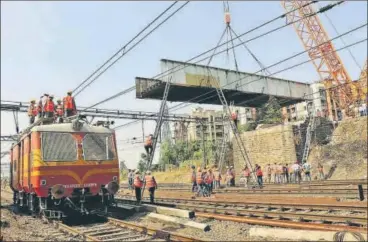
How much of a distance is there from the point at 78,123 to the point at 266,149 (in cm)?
2274

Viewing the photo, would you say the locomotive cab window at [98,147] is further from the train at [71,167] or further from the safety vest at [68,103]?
the safety vest at [68,103]

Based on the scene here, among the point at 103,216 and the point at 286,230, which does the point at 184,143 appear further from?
the point at 286,230

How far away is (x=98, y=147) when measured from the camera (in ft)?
39.4

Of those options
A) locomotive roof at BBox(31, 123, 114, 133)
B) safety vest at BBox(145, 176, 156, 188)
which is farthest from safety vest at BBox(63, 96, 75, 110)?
safety vest at BBox(145, 176, 156, 188)

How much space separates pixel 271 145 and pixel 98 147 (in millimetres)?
22038

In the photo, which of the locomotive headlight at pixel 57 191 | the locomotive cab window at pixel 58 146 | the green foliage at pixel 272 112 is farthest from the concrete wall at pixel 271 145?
the locomotive headlight at pixel 57 191

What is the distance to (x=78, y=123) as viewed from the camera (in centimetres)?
1184

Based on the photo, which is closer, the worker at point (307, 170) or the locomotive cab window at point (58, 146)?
the locomotive cab window at point (58, 146)

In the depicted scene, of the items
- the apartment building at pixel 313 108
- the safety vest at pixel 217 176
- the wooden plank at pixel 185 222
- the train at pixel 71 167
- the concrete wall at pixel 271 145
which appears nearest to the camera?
the wooden plank at pixel 185 222

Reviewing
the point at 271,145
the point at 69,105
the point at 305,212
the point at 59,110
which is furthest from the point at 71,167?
the point at 271,145

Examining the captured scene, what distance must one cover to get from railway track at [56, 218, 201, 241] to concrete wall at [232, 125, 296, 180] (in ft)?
72.7

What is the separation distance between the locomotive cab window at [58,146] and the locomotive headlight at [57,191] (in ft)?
2.86

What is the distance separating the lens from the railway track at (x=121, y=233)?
8242mm

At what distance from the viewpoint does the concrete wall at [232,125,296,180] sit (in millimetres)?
30453
